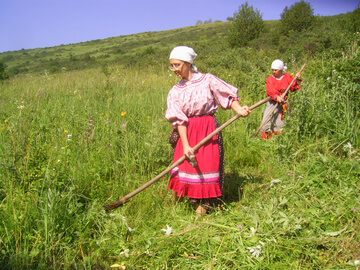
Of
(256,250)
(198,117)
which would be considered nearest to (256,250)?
(256,250)

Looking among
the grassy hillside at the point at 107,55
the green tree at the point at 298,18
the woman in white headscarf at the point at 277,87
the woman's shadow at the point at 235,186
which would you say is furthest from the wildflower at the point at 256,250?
the green tree at the point at 298,18

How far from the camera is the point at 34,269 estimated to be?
1935 millimetres

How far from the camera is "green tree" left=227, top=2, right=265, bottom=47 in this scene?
89.6 feet

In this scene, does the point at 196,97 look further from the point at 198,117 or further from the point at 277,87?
the point at 277,87

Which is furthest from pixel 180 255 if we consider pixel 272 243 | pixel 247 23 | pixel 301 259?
pixel 247 23

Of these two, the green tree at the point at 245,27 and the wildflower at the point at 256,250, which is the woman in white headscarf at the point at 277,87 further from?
the green tree at the point at 245,27

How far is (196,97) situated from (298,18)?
2832cm

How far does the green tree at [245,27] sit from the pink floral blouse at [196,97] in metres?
25.2

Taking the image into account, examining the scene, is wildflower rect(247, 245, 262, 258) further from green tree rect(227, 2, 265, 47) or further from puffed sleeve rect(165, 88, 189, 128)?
green tree rect(227, 2, 265, 47)

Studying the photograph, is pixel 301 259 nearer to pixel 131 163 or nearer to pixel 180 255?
pixel 180 255

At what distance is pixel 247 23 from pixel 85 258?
1213 inches

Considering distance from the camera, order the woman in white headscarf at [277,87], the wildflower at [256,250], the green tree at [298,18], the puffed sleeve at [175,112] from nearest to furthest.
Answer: the wildflower at [256,250]
the puffed sleeve at [175,112]
the woman in white headscarf at [277,87]
the green tree at [298,18]

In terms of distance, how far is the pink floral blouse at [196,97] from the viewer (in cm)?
252

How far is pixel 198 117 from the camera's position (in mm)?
2621
